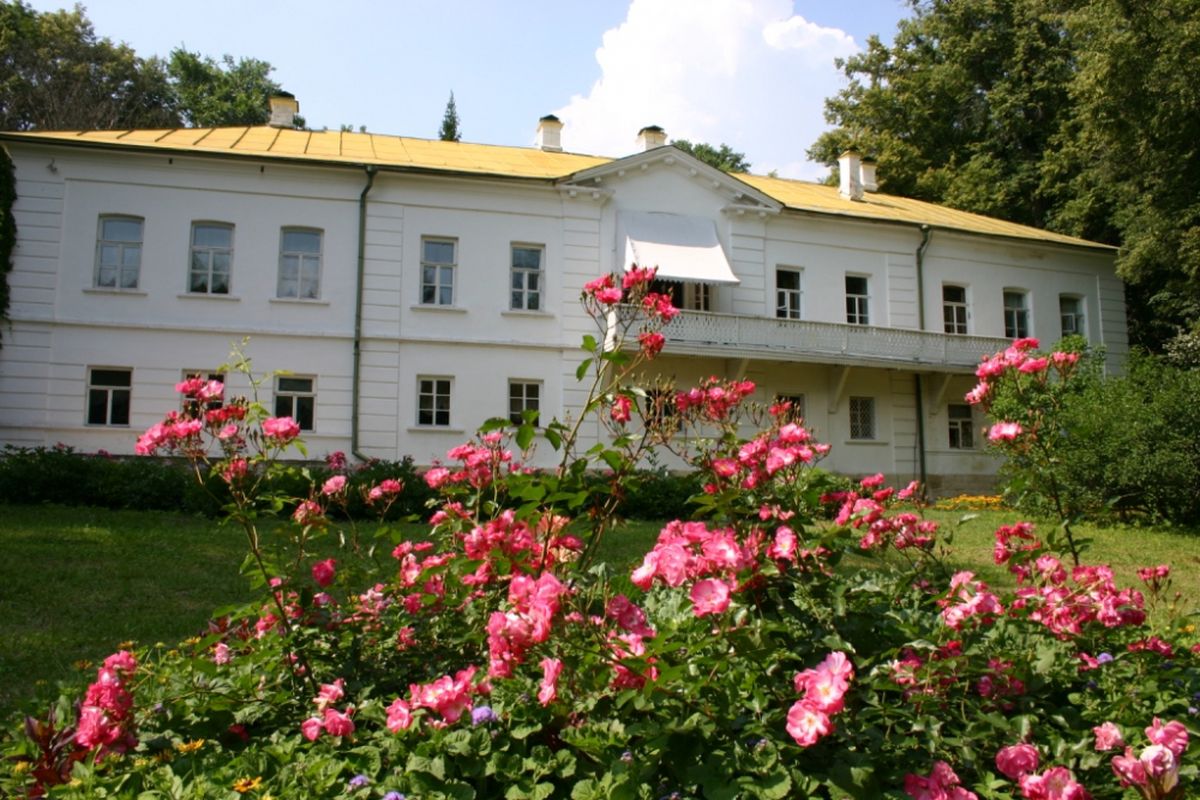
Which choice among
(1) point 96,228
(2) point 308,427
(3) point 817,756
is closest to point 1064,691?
(3) point 817,756

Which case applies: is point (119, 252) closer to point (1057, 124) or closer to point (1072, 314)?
point (1072, 314)

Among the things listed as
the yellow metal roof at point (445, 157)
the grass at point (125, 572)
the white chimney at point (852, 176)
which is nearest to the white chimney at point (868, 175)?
the yellow metal roof at point (445, 157)

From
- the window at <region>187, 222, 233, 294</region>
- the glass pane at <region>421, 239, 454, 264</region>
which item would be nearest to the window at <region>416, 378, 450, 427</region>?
the glass pane at <region>421, 239, 454, 264</region>

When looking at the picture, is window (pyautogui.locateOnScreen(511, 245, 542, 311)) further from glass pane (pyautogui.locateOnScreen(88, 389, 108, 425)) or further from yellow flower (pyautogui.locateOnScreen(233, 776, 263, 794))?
yellow flower (pyautogui.locateOnScreen(233, 776, 263, 794))

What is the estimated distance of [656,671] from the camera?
2.43m

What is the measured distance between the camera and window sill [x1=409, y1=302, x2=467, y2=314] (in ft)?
65.5

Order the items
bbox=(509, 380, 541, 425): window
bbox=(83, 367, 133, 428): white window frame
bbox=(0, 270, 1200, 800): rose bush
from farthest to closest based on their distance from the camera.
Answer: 1. bbox=(509, 380, 541, 425): window
2. bbox=(83, 367, 133, 428): white window frame
3. bbox=(0, 270, 1200, 800): rose bush

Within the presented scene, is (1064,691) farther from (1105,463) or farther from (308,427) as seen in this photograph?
(308,427)

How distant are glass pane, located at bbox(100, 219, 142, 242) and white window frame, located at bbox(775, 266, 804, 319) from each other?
15.9 metres

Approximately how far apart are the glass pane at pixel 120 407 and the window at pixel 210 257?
276 centimetres

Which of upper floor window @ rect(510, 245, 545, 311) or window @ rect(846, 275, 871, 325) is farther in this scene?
window @ rect(846, 275, 871, 325)

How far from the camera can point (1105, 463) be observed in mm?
15086

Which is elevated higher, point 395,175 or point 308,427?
point 395,175

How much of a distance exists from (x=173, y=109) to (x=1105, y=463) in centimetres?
3874
